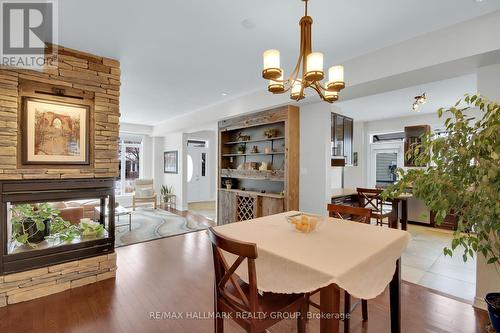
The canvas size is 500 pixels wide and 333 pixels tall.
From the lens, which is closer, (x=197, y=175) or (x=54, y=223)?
(x=54, y=223)

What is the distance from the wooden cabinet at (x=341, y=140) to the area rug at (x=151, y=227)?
314 cm

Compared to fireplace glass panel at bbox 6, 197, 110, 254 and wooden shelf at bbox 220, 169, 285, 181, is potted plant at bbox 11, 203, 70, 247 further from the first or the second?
wooden shelf at bbox 220, 169, 285, 181

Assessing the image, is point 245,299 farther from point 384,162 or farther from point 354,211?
point 384,162

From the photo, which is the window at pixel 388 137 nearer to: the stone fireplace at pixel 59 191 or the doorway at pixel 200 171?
the doorway at pixel 200 171

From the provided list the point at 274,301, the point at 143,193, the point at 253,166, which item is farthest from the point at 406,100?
the point at 143,193

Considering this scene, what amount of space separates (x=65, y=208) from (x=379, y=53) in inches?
163

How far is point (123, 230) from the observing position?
512cm

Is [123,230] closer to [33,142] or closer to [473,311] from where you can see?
[33,142]

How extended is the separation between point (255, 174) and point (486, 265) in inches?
135

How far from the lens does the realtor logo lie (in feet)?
6.88

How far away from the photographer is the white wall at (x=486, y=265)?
232 cm

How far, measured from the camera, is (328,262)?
136 cm

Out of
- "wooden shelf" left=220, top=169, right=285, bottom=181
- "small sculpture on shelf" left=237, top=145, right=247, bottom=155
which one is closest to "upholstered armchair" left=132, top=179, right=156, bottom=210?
"wooden shelf" left=220, top=169, right=285, bottom=181

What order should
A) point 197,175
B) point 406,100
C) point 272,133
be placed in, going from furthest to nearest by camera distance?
point 197,175 → point 406,100 → point 272,133
